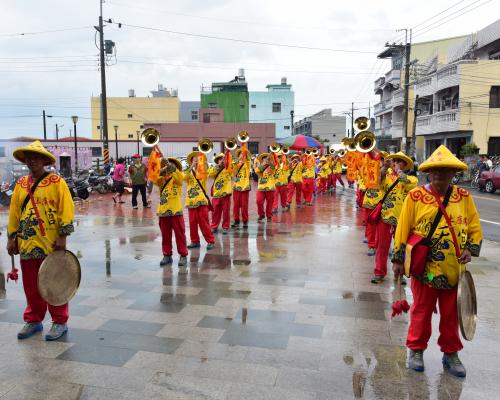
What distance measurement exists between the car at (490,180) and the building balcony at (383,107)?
27.0 m

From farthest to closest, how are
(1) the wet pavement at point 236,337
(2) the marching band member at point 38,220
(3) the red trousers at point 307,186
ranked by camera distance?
(3) the red trousers at point 307,186 → (2) the marching band member at point 38,220 → (1) the wet pavement at point 236,337

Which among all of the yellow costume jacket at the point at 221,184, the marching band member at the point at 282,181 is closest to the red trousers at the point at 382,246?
the yellow costume jacket at the point at 221,184

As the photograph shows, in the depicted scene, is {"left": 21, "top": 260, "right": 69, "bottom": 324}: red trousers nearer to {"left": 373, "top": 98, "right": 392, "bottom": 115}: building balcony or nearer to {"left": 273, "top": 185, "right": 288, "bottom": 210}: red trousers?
{"left": 273, "top": 185, "right": 288, "bottom": 210}: red trousers

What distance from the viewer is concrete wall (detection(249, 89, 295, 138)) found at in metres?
54.5

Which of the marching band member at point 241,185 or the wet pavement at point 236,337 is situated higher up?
the marching band member at point 241,185

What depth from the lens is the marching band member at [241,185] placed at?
410 inches

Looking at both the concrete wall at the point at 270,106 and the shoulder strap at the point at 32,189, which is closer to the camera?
the shoulder strap at the point at 32,189

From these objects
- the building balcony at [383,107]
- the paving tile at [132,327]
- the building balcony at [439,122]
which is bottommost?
the paving tile at [132,327]

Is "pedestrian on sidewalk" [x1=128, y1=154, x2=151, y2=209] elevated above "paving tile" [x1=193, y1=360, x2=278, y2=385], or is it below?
above

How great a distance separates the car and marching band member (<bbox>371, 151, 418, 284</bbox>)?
54.1 feet

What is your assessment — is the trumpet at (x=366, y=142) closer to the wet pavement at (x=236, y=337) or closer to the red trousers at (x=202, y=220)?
the wet pavement at (x=236, y=337)

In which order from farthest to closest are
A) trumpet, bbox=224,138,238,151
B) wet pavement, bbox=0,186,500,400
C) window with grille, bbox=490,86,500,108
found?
window with grille, bbox=490,86,500,108
trumpet, bbox=224,138,238,151
wet pavement, bbox=0,186,500,400

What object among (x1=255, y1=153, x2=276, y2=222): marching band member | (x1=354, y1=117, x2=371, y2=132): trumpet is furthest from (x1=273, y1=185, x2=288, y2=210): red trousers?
(x1=354, y1=117, x2=371, y2=132): trumpet

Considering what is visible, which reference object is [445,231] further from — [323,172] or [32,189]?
[323,172]
